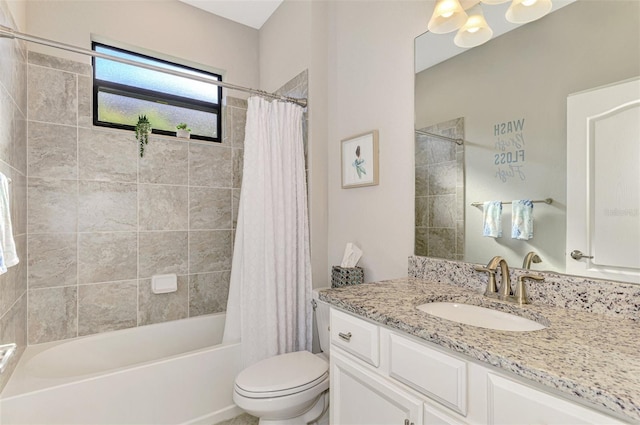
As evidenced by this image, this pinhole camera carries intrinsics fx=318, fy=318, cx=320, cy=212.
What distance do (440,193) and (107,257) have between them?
219 centimetres

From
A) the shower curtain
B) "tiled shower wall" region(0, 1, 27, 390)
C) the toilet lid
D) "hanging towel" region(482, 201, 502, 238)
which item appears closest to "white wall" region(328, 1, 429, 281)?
the shower curtain

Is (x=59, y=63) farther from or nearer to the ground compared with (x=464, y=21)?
farther from the ground

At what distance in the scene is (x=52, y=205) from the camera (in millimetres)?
2016

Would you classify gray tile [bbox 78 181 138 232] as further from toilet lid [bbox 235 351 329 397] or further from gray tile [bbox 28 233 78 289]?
toilet lid [bbox 235 351 329 397]

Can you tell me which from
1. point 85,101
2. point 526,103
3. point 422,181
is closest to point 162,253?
point 85,101

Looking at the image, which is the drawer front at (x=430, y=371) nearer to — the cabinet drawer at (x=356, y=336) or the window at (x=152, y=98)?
the cabinet drawer at (x=356, y=336)

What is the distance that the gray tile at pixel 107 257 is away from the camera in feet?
6.97

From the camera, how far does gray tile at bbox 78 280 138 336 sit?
2.13 metres

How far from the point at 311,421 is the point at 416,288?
0.95m

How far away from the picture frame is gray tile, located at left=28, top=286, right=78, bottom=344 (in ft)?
6.41

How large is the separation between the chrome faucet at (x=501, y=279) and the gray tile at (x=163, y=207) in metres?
2.12

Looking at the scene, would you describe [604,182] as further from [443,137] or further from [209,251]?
[209,251]

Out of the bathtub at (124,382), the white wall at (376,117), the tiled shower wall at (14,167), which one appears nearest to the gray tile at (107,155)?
the tiled shower wall at (14,167)

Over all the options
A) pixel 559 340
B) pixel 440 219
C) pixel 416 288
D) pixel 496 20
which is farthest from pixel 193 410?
pixel 496 20
